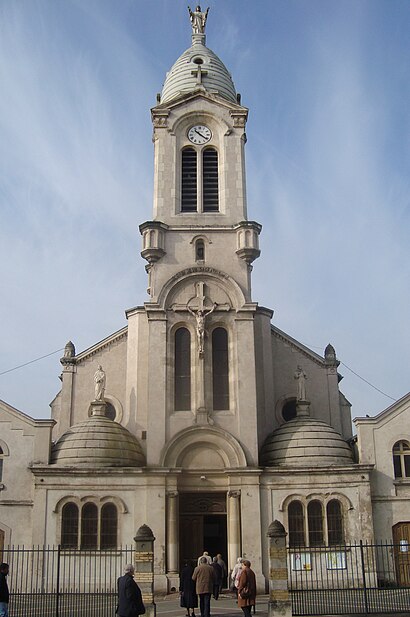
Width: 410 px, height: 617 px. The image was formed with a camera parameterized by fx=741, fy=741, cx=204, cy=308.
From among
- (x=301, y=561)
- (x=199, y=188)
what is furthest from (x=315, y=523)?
(x=199, y=188)

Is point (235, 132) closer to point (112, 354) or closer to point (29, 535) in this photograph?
point (112, 354)

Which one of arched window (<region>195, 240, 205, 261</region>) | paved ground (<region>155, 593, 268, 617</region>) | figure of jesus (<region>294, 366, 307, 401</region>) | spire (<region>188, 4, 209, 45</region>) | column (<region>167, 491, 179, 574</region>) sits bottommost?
paved ground (<region>155, 593, 268, 617</region>)

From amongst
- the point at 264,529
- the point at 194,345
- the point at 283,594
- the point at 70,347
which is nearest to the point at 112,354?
the point at 70,347

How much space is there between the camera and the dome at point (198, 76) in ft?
138

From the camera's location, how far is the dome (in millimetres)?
42156

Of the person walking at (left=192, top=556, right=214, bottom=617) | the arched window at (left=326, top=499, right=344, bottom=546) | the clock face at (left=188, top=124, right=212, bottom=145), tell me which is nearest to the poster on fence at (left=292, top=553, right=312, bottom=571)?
the arched window at (left=326, top=499, right=344, bottom=546)

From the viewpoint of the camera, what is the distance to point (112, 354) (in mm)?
39719

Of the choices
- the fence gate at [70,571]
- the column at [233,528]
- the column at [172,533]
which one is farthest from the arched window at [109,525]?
the column at [233,528]

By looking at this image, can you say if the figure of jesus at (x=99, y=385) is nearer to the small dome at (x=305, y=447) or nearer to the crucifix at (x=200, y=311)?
the crucifix at (x=200, y=311)

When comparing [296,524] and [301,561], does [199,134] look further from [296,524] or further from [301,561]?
[301,561]

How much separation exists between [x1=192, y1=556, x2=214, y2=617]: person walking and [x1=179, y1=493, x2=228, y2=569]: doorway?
11325 millimetres

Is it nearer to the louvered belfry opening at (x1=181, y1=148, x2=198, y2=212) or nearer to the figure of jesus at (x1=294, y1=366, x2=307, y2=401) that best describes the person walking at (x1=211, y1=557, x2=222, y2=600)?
the figure of jesus at (x1=294, y1=366, x2=307, y2=401)

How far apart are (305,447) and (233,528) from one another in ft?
15.8

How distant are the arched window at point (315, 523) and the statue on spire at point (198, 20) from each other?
31.3 m
